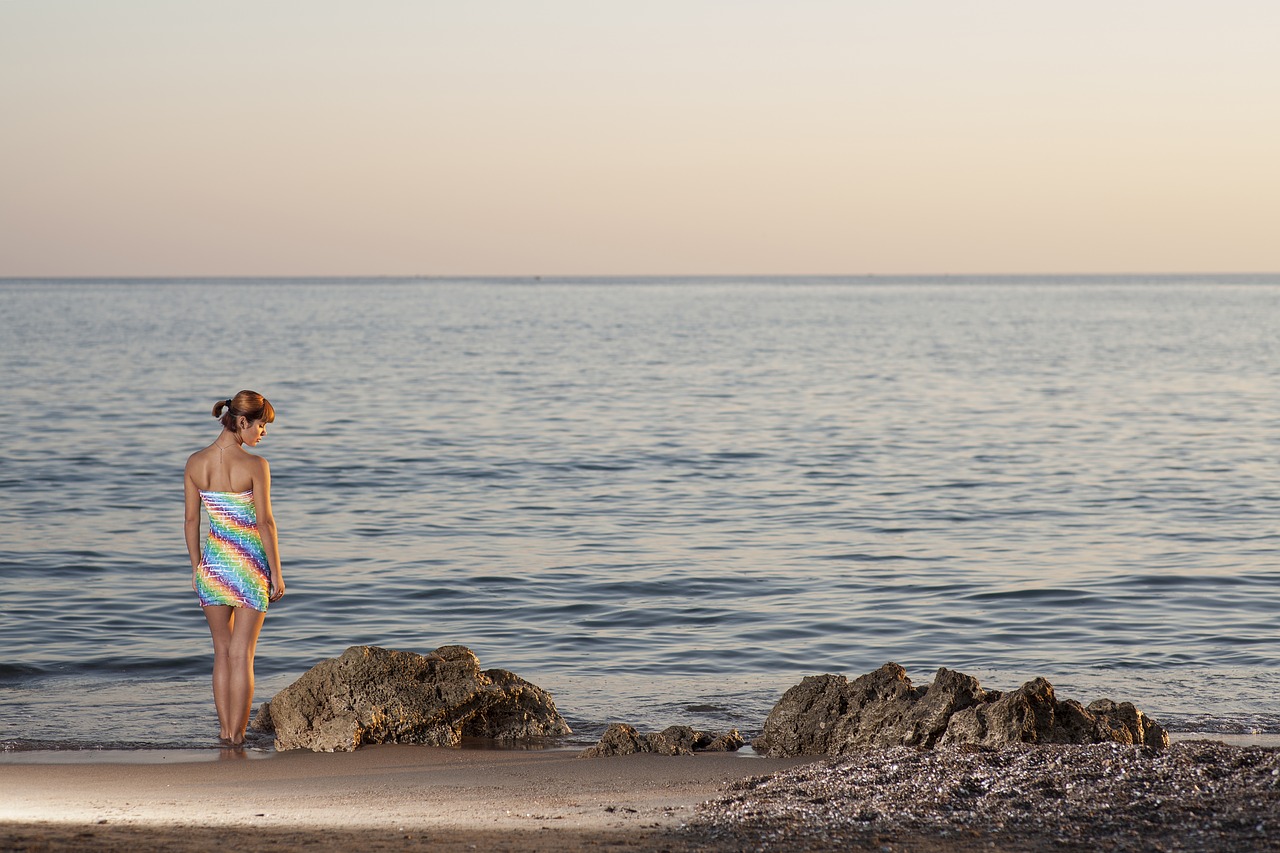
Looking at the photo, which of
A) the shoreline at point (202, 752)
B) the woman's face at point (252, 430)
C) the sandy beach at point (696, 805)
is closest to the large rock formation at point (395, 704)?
the shoreline at point (202, 752)

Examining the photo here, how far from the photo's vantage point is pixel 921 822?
5426 millimetres

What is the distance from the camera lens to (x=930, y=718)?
6961 mm

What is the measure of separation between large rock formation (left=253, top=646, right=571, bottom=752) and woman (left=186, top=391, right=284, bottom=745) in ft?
1.05

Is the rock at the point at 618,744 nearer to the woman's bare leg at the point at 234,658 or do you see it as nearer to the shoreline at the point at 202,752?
the shoreline at the point at 202,752

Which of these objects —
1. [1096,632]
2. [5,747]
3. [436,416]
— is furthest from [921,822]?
[436,416]

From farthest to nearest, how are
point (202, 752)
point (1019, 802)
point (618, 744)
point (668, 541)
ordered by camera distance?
1. point (668, 541)
2. point (202, 752)
3. point (618, 744)
4. point (1019, 802)

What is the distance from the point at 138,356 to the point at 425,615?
127ft

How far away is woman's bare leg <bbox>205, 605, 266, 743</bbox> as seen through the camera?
769 centimetres

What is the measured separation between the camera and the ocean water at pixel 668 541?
32.3ft

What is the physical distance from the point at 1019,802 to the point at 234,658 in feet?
13.6

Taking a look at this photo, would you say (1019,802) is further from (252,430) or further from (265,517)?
(252,430)

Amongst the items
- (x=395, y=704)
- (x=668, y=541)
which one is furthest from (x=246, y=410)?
(x=668, y=541)

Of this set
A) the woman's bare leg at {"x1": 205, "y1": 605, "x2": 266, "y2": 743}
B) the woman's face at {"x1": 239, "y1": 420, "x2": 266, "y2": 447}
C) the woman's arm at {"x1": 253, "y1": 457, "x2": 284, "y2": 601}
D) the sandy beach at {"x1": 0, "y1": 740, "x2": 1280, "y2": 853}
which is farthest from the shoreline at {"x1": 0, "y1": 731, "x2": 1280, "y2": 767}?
the woman's face at {"x1": 239, "y1": 420, "x2": 266, "y2": 447}

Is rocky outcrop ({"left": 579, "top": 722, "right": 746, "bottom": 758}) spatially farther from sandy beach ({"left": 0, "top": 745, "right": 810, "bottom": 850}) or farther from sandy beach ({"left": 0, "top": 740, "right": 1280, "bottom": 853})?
sandy beach ({"left": 0, "top": 740, "right": 1280, "bottom": 853})
